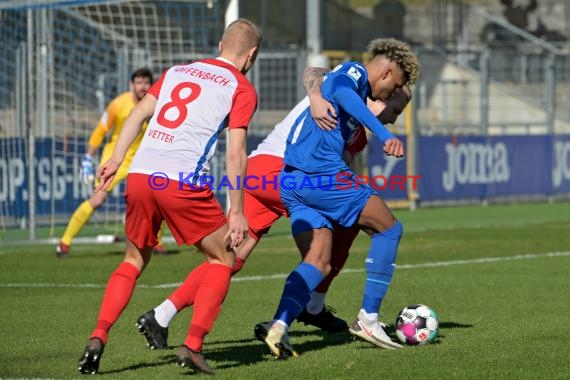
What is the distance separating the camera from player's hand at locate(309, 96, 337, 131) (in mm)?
7355

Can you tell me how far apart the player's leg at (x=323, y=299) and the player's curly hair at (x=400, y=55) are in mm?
1102

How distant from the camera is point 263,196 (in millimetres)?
7988

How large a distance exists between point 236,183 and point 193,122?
0.43 meters

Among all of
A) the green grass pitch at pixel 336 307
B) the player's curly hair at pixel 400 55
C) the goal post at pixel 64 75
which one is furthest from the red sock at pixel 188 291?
the goal post at pixel 64 75

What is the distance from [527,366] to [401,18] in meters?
27.4

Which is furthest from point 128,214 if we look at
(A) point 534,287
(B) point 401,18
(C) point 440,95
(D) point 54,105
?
(B) point 401,18

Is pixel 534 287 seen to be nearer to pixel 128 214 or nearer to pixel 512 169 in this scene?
pixel 128 214

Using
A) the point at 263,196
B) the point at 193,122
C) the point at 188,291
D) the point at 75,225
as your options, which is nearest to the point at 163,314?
the point at 188,291

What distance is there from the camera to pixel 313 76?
802 centimetres

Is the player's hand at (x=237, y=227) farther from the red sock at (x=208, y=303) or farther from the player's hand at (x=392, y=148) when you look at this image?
the player's hand at (x=392, y=148)

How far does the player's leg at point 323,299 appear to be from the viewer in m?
8.21

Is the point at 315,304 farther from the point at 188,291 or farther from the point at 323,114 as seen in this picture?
the point at 323,114

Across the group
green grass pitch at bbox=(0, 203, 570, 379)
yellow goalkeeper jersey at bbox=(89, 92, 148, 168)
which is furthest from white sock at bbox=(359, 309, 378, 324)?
yellow goalkeeper jersey at bbox=(89, 92, 148, 168)

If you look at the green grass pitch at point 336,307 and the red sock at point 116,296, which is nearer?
the red sock at point 116,296
